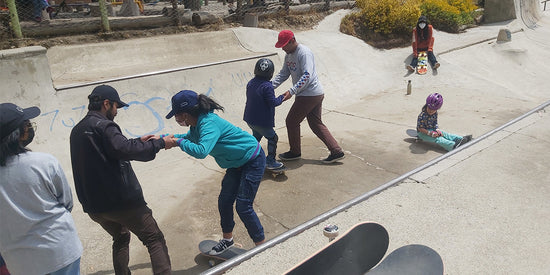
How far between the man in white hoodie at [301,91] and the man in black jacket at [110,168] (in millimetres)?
2716

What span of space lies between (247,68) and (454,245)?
19.3ft

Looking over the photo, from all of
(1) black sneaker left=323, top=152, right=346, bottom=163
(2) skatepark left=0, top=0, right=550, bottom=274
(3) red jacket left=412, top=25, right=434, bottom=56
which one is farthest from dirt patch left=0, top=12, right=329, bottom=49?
(1) black sneaker left=323, top=152, right=346, bottom=163

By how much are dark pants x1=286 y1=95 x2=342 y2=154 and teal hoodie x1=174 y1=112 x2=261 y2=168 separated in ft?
7.27

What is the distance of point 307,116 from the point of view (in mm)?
5887

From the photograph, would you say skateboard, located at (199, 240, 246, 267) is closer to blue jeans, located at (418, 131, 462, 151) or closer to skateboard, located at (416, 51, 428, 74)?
blue jeans, located at (418, 131, 462, 151)

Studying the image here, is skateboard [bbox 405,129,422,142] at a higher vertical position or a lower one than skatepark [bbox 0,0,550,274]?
lower

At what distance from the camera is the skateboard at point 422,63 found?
36.1 feet

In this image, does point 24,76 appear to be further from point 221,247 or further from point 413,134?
point 413,134

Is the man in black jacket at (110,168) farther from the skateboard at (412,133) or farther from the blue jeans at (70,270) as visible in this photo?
the skateboard at (412,133)

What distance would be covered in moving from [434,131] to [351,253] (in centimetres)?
430

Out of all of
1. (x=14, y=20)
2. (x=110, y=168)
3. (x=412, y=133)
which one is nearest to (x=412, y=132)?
(x=412, y=133)

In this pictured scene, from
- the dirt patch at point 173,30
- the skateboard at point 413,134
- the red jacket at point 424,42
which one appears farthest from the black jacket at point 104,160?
the red jacket at point 424,42

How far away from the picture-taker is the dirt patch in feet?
26.2

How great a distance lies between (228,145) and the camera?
11.3 ft
